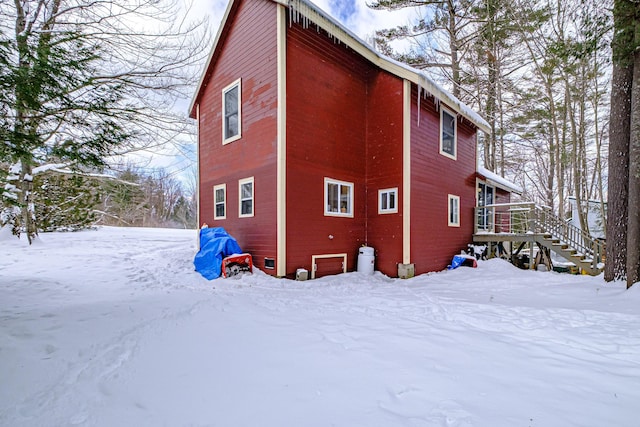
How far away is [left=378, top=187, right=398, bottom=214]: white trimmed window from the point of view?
25.1 feet

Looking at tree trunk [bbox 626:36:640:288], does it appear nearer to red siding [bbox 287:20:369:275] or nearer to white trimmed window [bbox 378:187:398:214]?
white trimmed window [bbox 378:187:398:214]

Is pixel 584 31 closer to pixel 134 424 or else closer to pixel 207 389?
pixel 207 389

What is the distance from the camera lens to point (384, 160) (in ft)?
26.2

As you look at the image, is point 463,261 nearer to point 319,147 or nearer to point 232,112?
point 319,147

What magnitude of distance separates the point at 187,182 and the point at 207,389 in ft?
115

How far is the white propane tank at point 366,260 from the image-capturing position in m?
7.71

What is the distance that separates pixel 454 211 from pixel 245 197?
664cm

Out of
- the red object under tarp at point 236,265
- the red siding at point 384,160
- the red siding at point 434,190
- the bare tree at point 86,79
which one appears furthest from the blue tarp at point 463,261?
the bare tree at point 86,79

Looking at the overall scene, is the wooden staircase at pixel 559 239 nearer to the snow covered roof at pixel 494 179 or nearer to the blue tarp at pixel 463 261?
the blue tarp at pixel 463 261

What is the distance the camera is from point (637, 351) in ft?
9.46

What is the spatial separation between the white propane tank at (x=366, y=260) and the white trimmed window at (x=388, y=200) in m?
1.10

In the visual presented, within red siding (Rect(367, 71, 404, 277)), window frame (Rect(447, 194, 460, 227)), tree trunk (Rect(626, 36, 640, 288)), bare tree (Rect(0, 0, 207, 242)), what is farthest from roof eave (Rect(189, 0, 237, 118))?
tree trunk (Rect(626, 36, 640, 288))

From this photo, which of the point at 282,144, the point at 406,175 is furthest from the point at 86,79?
the point at 406,175

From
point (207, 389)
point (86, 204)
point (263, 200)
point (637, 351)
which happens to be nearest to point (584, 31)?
point (637, 351)
